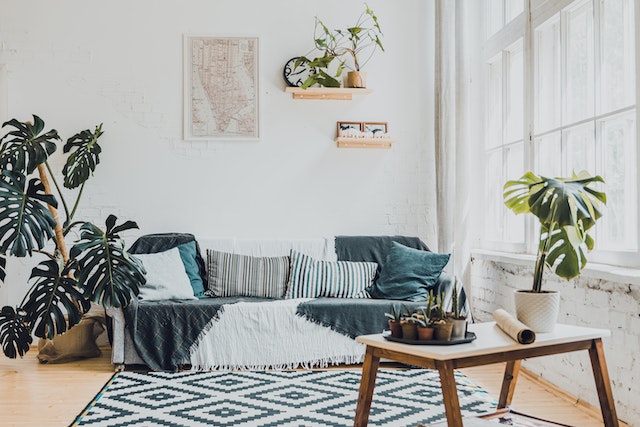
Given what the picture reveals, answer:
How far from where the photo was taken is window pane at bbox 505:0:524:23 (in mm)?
5008

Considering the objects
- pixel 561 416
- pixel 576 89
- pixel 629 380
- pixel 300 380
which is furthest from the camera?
pixel 300 380

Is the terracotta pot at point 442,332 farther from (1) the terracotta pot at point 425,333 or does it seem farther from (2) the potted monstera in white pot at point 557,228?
(2) the potted monstera in white pot at point 557,228

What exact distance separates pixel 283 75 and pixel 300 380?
98.5 inches

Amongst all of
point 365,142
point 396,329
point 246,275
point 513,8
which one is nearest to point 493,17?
point 513,8

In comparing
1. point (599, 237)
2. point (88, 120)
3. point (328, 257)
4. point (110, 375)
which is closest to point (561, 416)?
point (599, 237)

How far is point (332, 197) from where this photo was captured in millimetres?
5820

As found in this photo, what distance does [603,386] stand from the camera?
296 centimetres

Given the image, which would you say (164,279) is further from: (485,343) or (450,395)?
(450,395)

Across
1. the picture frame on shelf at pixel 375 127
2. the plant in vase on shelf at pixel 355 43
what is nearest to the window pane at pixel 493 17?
the plant in vase on shelf at pixel 355 43

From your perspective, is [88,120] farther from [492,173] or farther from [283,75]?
A: [492,173]

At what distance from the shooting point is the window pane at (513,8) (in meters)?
5.01

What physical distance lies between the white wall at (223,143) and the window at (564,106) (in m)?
0.63

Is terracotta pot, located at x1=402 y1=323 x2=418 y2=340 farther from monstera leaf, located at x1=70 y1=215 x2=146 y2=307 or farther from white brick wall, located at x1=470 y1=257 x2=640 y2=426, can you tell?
monstera leaf, located at x1=70 y1=215 x2=146 y2=307

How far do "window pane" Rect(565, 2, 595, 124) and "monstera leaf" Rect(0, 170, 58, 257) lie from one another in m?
3.16
